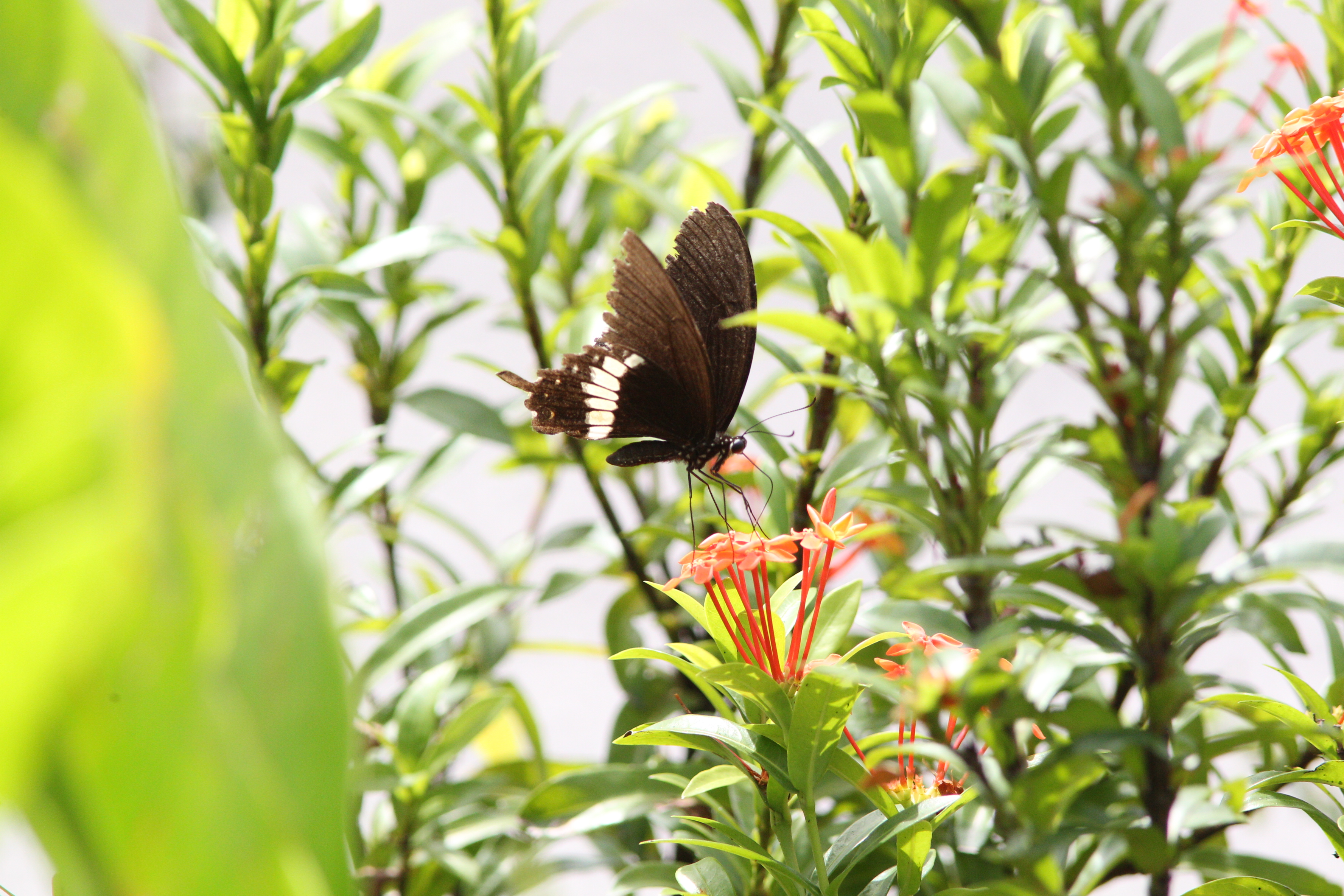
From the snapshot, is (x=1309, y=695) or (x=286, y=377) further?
(x=286, y=377)

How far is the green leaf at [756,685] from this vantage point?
0.46 metres

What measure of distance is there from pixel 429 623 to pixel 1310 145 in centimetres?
71

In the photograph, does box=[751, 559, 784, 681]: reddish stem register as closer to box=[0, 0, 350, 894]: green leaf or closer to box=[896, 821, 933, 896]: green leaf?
box=[896, 821, 933, 896]: green leaf

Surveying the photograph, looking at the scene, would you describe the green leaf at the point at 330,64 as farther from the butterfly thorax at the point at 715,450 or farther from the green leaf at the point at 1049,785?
the green leaf at the point at 1049,785

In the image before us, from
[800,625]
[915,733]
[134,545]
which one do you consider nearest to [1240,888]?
[915,733]

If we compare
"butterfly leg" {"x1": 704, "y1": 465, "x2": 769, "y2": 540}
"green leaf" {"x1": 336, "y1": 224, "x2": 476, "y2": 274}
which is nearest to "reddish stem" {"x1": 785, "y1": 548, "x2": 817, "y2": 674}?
"butterfly leg" {"x1": 704, "y1": 465, "x2": 769, "y2": 540}

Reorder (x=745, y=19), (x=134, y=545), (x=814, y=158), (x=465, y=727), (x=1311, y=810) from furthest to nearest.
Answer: (x=745, y=19), (x=465, y=727), (x=814, y=158), (x=1311, y=810), (x=134, y=545)

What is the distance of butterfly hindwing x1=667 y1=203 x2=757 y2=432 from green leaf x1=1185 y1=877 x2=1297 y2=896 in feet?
1.38

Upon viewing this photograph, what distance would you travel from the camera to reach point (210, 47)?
78 centimetres

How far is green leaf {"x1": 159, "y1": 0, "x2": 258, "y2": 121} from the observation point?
2.49 ft

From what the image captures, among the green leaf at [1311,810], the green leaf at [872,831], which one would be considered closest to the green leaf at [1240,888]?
the green leaf at [1311,810]

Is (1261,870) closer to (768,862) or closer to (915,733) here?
(915,733)

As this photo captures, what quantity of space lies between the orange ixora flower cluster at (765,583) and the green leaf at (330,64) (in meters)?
0.56

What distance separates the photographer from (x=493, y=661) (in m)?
0.95
